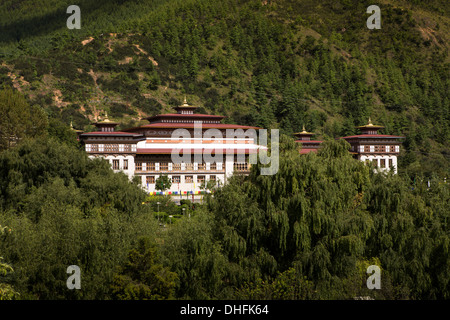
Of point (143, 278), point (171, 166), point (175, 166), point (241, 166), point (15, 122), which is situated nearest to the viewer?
point (143, 278)

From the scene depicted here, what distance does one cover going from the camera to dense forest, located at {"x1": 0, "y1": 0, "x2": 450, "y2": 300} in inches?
883

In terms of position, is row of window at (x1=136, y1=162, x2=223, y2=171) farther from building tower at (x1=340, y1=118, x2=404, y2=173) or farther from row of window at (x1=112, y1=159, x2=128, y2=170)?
building tower at (x1=340, y1=118, x2=404, y2=173)

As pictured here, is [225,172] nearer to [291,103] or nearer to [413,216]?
[413,216]

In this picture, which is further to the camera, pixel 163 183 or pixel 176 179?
pixel 176 179

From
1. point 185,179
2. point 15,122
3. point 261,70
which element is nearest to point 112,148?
point 185,179

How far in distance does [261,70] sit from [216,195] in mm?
89757

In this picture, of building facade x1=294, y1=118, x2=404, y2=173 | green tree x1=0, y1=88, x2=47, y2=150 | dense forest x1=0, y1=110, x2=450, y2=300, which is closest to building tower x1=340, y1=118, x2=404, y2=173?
building facade x1=294, y1=118, x2=404, y2=173

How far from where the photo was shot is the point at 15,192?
122ft

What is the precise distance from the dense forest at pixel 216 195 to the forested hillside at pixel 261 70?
45 centimetres

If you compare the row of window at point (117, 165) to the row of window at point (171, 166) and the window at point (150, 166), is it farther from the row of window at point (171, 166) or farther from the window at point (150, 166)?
the window at point (150, 166)

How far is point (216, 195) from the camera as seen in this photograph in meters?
27.3

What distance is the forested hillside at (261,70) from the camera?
91188 millimetres

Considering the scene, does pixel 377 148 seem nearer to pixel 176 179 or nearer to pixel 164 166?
pixel 176 179

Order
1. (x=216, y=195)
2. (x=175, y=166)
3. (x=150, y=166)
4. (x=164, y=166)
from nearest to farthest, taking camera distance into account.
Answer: (x=216, y=195), (x=150, y=166), (x=164, y=166), (x=175, y=166)
